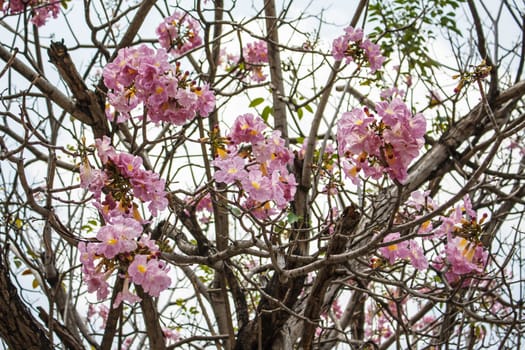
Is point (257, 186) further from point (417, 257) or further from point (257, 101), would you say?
point (257, 101)

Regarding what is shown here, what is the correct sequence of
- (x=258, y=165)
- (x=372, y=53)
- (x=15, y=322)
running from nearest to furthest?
(x=258, y=165), (x=15, y=322), (x=372, y=53)

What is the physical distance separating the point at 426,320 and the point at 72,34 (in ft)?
12.9

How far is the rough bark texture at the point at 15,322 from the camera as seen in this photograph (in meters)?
2.07

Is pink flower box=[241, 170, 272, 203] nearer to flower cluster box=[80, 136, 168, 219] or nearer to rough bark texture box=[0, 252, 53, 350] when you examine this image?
flower cluster box=[80, 136, 168, 219]

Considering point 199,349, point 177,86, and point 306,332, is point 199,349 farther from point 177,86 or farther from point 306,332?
point 177,86

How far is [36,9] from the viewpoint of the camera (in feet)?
10.7

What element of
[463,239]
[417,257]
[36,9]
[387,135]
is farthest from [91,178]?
[36,9]

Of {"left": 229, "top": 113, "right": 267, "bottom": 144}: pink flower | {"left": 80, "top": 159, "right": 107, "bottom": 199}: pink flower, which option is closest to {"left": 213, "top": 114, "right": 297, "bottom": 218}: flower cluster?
{"left": 229, "top": 113, "right": 267, "bottom": 144}: pink flower

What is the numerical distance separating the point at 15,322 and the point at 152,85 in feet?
3.44

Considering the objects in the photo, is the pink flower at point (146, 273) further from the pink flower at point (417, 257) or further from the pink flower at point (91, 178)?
the pink flower at point (417, 257)

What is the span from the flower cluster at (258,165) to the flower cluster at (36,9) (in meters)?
1.69

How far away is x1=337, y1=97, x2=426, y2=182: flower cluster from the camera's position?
4.29 feet

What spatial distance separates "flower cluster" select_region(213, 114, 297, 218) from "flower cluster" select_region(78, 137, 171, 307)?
9.0 inches

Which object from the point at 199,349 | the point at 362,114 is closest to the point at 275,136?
the point at 362,114
